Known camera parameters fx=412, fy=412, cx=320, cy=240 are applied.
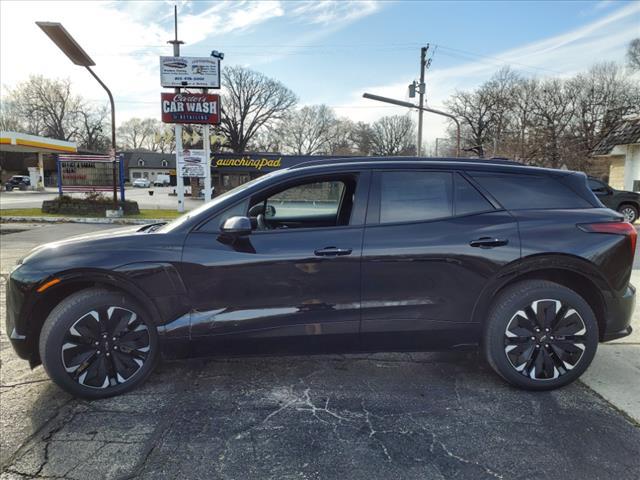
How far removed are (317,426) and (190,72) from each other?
18592 mm

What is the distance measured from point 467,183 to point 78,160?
20695 millimetres

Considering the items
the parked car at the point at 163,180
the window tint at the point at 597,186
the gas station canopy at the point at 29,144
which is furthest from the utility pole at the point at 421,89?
the parked car at the point at 163,180

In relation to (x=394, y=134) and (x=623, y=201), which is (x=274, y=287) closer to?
(x=623, y=201)

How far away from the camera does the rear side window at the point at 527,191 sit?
129 inches

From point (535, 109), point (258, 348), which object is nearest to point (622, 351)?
point (258, 348)

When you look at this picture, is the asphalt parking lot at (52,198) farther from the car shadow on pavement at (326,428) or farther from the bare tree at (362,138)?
the bare tree at (362,138)

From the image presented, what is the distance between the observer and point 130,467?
2301 mm

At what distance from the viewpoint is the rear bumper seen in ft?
10.6

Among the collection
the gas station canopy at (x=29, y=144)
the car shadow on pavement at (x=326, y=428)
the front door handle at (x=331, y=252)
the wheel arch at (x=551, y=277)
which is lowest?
the car shadow on pavement at (x=326, y=428)

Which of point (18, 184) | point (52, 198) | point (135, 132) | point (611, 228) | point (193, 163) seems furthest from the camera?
point (135, 132)

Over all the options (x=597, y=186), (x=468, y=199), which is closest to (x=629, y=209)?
(x=597, y=186)

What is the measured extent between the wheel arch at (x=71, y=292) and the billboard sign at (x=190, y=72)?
17.1 m

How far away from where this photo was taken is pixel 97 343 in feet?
9.71

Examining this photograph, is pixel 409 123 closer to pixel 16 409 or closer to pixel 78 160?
pixel 78 160
